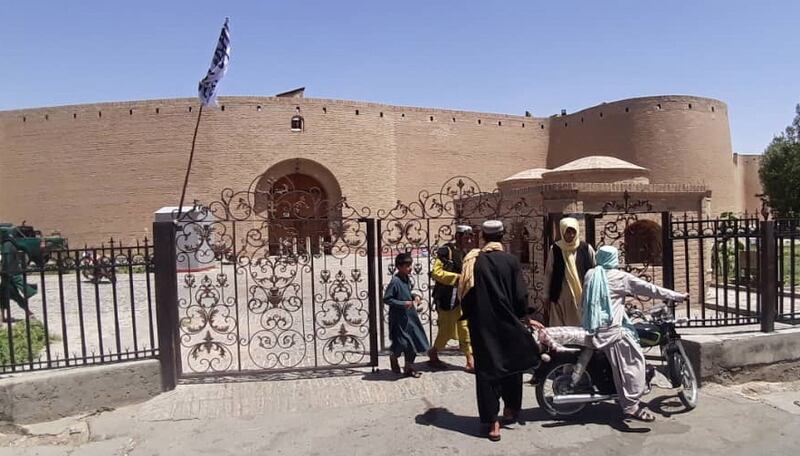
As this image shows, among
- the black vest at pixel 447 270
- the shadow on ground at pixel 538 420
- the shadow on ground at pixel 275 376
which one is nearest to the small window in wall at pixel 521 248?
the black vest at pixel 447 270

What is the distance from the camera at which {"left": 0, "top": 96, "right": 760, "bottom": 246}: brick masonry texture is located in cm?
2402

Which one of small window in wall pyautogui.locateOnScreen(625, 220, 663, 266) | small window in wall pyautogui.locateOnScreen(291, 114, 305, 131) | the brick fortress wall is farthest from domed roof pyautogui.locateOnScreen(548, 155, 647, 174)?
small window in wall pyautogui.locateOnScreen(291, 114, 305, 131)

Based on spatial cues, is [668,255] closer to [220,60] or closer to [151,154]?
[220,60]

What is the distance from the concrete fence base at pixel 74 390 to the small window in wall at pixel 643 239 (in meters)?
7.88

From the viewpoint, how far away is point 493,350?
149 inches

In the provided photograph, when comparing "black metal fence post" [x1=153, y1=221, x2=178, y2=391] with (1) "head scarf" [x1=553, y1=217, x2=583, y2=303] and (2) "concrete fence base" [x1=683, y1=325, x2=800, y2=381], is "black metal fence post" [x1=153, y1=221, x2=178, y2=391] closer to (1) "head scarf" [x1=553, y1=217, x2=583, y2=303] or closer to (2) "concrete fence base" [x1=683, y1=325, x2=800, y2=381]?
(1) "head scarf" [x1=553, y1=217, x2=583, y2=303]

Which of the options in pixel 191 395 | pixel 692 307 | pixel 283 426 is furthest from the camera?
pixel 692 307

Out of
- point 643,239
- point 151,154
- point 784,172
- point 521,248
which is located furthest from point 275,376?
point 784,172

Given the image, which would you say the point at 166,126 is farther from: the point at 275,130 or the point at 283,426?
the point at 283,426

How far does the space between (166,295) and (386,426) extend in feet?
7.23

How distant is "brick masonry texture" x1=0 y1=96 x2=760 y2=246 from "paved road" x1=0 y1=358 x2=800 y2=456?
20.3 meters

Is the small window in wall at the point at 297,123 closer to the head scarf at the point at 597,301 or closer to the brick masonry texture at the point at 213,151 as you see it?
the brick masonry texture at the point at 213,151

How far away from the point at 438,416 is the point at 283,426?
1.18 meters

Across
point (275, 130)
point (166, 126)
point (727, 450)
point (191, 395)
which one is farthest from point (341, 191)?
point (727, 450)
